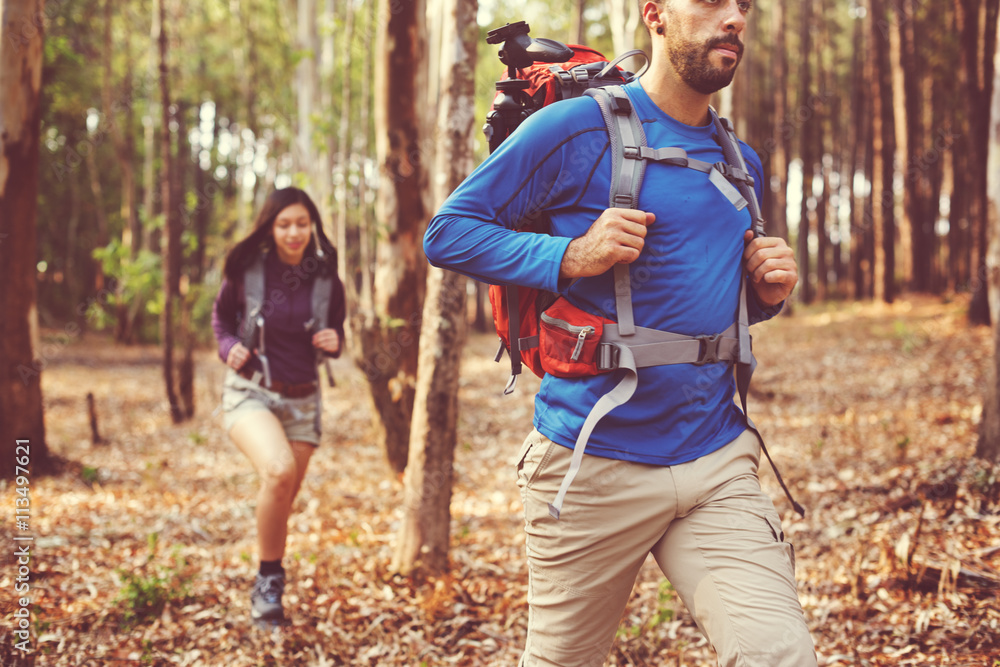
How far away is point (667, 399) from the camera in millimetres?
2068

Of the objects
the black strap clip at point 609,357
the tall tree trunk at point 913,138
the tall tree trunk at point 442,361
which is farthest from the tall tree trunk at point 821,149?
the black strap clip at point 609,357

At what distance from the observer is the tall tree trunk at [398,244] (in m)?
6.70

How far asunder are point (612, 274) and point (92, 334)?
28.7 meters

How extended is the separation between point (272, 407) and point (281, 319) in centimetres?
55

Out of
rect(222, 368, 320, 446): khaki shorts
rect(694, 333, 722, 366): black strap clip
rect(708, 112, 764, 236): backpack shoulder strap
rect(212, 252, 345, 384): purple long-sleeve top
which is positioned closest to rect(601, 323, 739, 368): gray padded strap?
rect(694, 333, 722, 366): black strap clip

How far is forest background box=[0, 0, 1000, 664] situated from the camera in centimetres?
460

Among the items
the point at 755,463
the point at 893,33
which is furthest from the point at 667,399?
the point at 893,33

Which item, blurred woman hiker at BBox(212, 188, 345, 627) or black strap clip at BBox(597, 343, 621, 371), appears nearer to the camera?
black strap clip at BBox(597, 343, 621, 371)

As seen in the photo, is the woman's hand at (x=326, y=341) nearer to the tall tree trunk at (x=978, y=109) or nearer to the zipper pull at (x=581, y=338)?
the zipper pull at (x=581, y=338)

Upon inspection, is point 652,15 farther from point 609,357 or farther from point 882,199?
point 882,199

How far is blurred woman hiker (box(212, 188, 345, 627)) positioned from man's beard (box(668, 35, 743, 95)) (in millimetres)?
2949

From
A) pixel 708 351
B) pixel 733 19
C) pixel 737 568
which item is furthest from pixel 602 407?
pixel 733 19

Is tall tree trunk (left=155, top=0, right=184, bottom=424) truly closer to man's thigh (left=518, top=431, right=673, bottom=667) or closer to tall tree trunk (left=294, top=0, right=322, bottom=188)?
tall tree trunk (left=294, top=0, right=322, bottom=188)

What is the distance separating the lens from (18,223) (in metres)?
6.77
